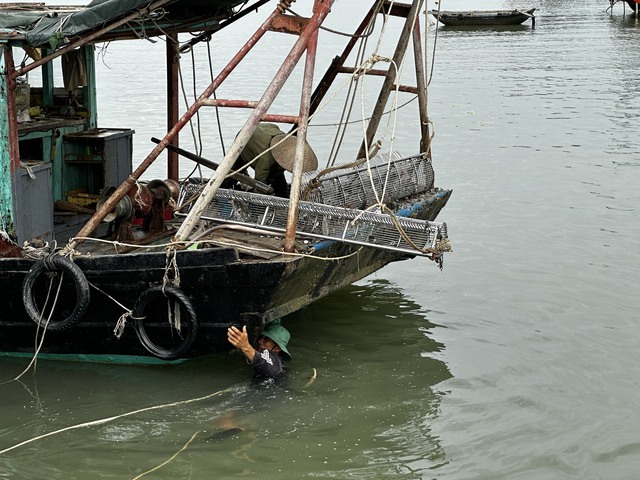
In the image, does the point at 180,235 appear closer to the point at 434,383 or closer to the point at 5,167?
the point at 5,167

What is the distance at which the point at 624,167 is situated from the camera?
52.6 feet

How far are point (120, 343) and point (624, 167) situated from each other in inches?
433

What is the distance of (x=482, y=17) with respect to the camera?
4372 centimetres

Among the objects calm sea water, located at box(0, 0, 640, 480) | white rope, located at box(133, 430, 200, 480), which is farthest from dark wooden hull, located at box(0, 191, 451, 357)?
white rope, located at box(133, 430, 200, 480)

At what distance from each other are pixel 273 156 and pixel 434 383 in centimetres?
228

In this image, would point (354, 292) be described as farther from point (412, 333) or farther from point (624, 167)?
point (624, 167)

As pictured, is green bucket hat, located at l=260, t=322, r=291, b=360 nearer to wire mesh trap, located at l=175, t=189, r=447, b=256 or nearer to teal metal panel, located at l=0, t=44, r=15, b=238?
wire mesh trap, located at l=175, t=189, r=447, b=256

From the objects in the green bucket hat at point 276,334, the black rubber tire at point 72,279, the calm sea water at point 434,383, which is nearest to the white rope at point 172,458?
the calm sea water at point 434,383

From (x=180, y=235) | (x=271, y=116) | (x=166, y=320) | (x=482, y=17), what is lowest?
(x=166, y=320)

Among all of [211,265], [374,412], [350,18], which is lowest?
[374,412]

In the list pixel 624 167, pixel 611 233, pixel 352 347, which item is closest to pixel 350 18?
pixel 624 167

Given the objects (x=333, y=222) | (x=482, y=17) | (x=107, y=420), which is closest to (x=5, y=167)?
(x=107, y=420)

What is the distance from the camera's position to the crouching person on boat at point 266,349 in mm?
6848

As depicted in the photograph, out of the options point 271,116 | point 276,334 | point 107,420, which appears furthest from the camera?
point 276,334
